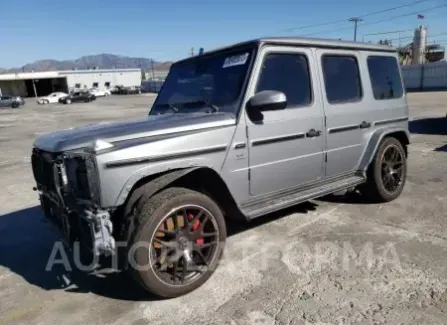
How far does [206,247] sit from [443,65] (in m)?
42.1

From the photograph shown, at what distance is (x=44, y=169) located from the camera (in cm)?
336

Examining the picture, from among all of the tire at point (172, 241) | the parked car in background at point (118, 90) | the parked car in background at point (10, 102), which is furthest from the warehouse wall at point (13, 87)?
the tire at point (172, 241)

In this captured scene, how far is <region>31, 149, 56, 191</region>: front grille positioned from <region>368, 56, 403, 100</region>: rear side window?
3879 mm

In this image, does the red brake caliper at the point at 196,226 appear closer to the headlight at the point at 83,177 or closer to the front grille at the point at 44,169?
the headlight at the point at 83,177

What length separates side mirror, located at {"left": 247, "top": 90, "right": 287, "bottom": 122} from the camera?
332 cm

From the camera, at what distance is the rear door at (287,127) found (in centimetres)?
363

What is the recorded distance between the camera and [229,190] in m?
3.47

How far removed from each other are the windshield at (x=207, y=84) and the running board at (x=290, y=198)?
0.95 metres

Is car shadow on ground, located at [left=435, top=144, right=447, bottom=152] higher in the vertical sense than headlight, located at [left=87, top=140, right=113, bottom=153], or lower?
lower

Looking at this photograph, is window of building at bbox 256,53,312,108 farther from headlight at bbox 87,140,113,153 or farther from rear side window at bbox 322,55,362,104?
headlight at bbox 87,140,113,153

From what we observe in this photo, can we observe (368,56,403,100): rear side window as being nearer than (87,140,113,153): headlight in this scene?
No

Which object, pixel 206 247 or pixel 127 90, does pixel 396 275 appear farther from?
pixel 127 90

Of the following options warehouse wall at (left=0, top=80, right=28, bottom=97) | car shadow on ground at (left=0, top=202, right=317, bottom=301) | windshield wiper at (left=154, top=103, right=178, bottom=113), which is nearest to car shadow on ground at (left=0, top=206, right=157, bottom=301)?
car shadow on ground at (left=0, top=202, right=317, bottom=301)

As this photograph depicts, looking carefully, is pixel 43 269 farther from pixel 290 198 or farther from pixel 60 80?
pixel 60 80
